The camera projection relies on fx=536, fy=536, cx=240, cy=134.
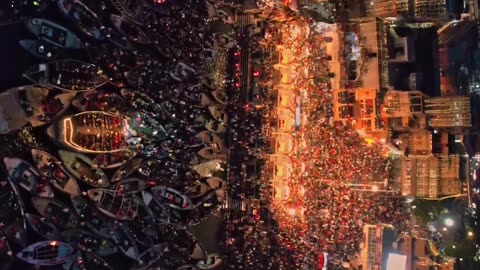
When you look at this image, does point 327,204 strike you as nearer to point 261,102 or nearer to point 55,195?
point 261,102

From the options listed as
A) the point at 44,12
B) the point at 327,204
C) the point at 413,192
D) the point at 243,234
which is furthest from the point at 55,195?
the point at 413,192

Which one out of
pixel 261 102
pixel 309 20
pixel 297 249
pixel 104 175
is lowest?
pixel 297 249

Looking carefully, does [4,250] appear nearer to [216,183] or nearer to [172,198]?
[172,198]

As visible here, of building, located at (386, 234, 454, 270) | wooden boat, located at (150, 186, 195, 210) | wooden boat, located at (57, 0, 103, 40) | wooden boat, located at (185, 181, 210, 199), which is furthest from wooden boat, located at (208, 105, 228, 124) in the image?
building, located at (386, 234, 454, 270)

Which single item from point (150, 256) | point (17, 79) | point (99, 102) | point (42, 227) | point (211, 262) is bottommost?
point (211, 262)

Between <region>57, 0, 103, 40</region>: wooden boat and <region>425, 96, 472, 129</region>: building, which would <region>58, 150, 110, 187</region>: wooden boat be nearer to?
<region>57, 0, 103, 40</region>: wooden boat

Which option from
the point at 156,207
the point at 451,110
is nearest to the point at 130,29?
the point at 156,207
